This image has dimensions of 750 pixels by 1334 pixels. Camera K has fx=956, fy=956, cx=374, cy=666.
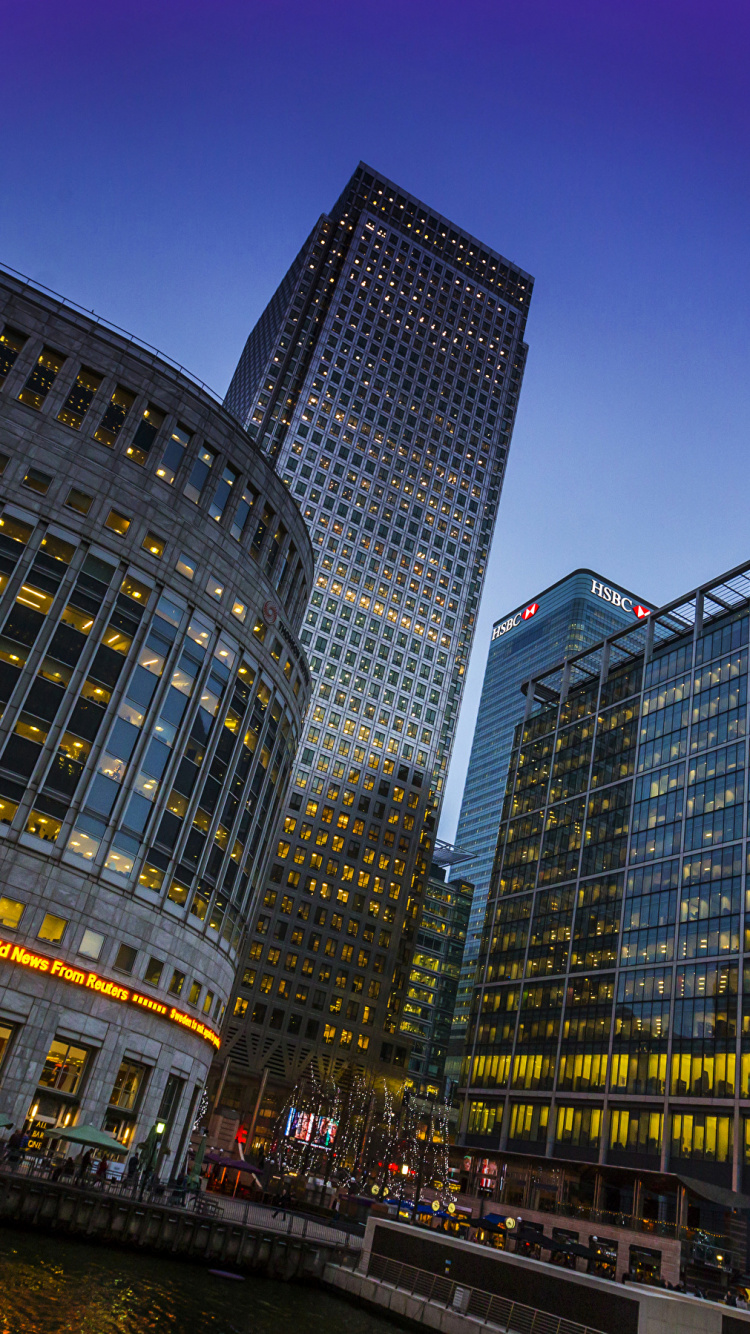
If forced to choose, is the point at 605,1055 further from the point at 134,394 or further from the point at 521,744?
the point at 134,394

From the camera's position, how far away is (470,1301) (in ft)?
108

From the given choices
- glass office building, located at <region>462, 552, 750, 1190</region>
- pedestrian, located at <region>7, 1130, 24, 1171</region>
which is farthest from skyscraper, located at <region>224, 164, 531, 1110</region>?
pedestrian, located at <region>7, 1130, 24, 1171</region>

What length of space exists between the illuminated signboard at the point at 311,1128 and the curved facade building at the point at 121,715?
55127 millimetres

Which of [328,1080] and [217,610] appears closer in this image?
[217,610]

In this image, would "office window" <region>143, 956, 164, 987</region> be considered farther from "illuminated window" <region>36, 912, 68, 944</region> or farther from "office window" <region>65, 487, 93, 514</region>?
"office window" <region>65, 487, 93, 514</region>

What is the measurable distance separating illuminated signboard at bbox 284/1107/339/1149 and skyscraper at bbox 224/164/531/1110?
6.68 meters

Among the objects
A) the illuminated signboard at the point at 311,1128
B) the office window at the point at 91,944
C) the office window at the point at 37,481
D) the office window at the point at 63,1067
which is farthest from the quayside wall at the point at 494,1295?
the illuminated signboard at the point at 311,1128

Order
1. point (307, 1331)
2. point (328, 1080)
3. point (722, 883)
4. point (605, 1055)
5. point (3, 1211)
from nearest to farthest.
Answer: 1. point (307, 1331)
2. point (3, 1211)
3. point (722, 883)
4. point (605, 1055)
5. point (328, 1080)

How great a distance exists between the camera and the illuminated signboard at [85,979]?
45.8 metres

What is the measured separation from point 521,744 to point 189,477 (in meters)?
75.0

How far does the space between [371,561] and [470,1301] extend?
118 m

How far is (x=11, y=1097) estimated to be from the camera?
44.4 meters

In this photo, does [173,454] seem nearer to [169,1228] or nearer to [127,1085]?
[127,1085]

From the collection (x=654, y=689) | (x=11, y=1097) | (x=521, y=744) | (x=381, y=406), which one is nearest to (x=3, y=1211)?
(x=11, y=1097)
